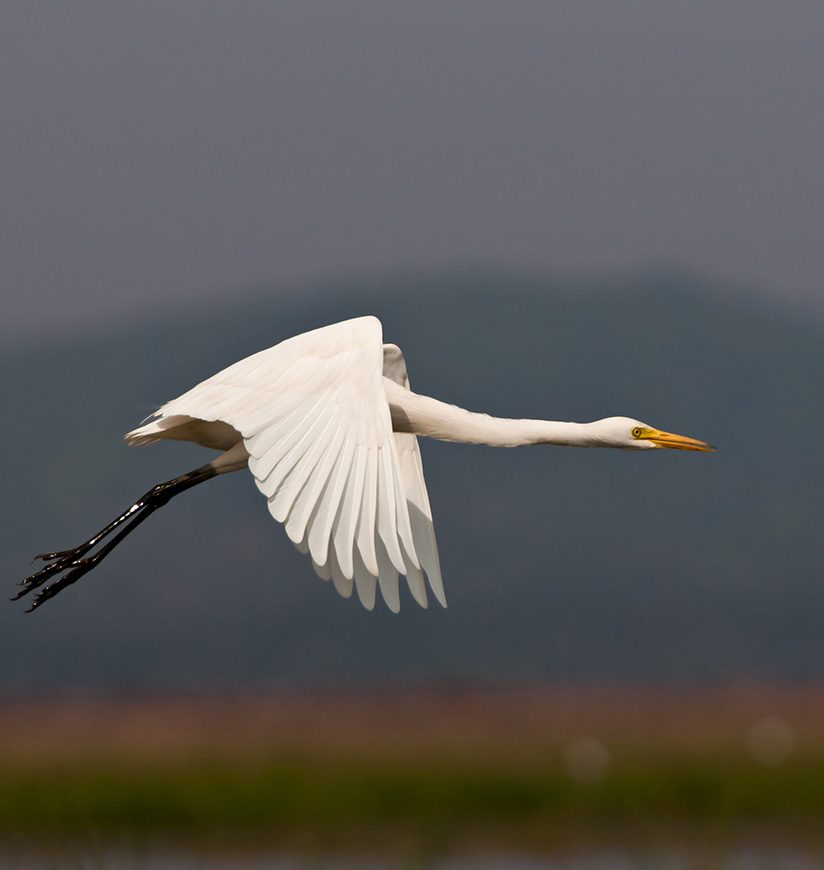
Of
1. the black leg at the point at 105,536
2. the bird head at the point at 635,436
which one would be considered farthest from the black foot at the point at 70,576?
the bird head at the point at 635,436

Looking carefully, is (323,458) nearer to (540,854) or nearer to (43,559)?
(43,559)

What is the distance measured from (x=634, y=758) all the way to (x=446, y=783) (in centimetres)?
213

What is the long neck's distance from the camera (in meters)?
6.25

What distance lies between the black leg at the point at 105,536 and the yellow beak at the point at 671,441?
5.32ft

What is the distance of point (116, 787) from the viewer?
15039mm

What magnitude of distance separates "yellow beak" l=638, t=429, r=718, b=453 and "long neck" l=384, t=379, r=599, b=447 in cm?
20

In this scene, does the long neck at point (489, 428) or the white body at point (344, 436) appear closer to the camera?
the white body at point (344, 436)

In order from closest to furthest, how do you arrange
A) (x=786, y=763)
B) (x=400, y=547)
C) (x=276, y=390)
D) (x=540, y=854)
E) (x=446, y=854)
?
(x=446, y=854) < (x=400, y=547) < (x=276, y=390) < (x=540, y=854) < (x=786, y=763)

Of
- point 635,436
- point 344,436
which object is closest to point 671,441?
point 635,436

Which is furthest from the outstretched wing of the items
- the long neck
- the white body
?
the long neck

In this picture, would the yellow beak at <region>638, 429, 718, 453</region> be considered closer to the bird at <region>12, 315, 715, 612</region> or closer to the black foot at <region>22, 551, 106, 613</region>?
the bird at <region>12, 315, 715, 612</region>

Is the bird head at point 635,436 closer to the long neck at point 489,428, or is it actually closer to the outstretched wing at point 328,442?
the long neck at point 489,428

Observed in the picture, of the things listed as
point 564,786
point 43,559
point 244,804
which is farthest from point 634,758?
point 43,559

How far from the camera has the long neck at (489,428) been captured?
6.25m
